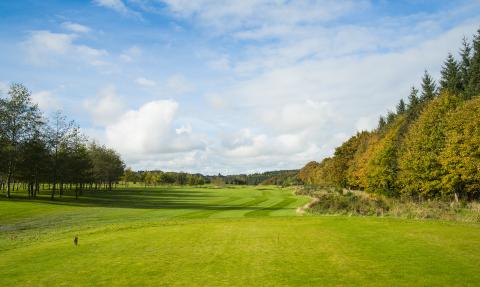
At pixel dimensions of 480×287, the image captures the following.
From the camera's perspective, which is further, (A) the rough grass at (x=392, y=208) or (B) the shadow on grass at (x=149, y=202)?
(B) the shadow on grass at (x=149, y=202)

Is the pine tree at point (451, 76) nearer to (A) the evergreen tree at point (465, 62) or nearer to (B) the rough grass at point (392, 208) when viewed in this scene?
(A) the evergreen tree at point (465, 62)

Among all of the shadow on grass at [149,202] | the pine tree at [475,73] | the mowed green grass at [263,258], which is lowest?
the shadow on grass at [149,202]

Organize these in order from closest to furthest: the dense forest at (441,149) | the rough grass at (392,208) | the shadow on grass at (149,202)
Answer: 1. the rough grass at (392,208)
2. the dense forest at (441,149)
3. the shadow on grass at (149,202)

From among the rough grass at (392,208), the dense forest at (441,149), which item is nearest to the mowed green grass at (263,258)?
the rough grass at (392,208)

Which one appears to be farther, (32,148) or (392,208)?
(32,148)

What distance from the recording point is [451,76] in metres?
75.6

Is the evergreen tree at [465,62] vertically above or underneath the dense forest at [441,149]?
above

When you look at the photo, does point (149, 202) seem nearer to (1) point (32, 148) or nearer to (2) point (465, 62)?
(1) point (32, 148)

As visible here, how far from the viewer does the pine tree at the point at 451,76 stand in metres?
73.8

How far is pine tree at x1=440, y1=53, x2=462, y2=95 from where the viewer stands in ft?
242

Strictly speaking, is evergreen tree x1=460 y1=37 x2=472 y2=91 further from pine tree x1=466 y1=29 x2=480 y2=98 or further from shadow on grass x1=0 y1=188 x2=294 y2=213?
shadow on grass x1=0 y1=188 x2=294 y2=213

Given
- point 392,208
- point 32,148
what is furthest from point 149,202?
point 392,208

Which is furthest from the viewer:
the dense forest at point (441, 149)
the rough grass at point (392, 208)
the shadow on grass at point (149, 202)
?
the shadow on grass at point (149, 202)

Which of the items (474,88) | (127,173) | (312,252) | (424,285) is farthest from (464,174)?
(127,173)
